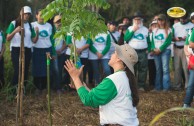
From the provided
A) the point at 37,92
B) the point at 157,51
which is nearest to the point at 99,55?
the point at 157,51

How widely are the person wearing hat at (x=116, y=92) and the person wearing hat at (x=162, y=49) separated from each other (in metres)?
5.13

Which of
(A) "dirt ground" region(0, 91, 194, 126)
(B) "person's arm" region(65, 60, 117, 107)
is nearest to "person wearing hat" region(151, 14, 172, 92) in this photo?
(A) "dirt ground" region(0, 91, 194, 126)

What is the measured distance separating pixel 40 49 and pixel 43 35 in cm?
31

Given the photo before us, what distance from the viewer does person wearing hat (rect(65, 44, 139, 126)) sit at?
360cm

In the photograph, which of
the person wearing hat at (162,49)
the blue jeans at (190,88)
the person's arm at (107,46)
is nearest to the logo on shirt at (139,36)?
the person wearing hat at (162,49)

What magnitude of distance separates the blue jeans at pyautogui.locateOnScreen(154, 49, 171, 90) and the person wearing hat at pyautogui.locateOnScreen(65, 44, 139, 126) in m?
5.19

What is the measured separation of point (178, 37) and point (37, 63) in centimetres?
315

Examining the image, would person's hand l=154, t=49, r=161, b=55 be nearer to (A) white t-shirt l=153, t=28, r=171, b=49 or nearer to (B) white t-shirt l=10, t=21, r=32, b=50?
(A) white t-shirt l=153, t=28, r=171, b=49

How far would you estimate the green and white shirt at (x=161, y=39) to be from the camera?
880cm

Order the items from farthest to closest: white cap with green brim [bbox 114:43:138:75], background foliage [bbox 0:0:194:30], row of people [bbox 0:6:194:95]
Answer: background foliage [bbox 0:0:194:30], row of people [bbox 0:6:194:95], white cap with green brim [bbox 114:43:138:75]

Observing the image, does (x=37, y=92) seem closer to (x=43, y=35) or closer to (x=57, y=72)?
(x=57, y=72)

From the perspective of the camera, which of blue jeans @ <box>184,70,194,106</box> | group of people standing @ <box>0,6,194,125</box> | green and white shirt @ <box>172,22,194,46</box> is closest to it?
blue jeans @ <box>184,70,194,106</box>

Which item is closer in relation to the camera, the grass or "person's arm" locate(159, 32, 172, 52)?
the grass

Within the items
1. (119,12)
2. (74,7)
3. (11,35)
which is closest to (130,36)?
(11,35)
